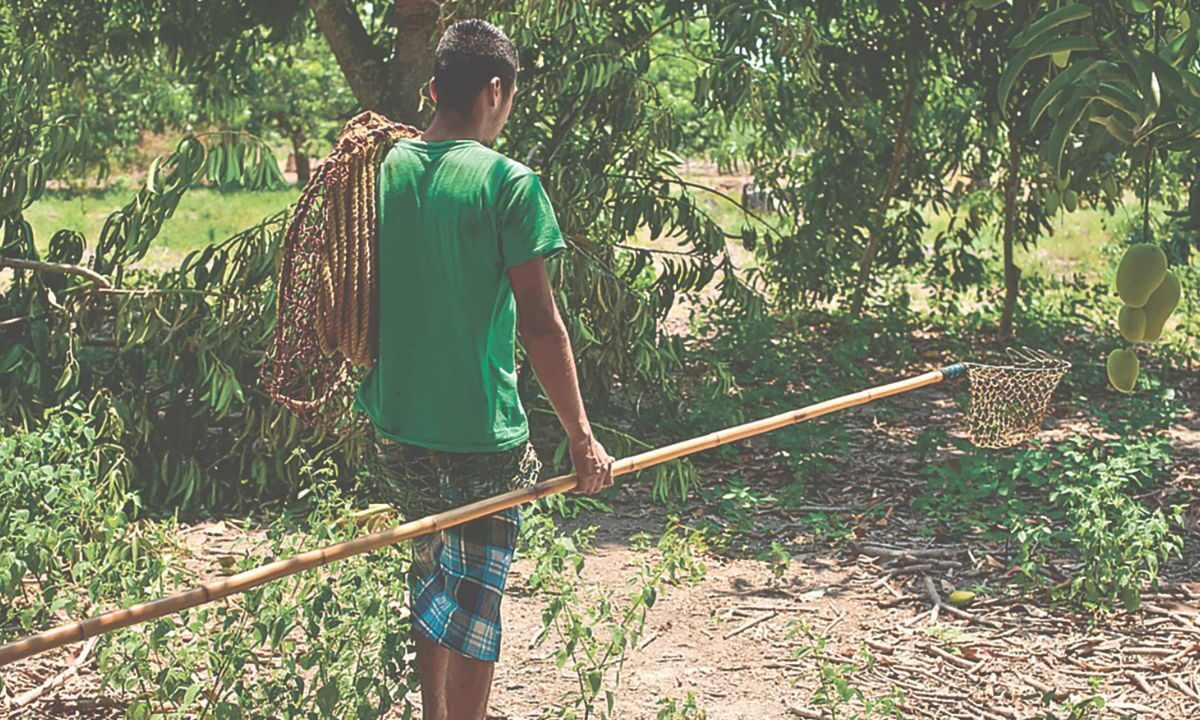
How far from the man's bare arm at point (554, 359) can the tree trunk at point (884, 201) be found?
5.25 metres

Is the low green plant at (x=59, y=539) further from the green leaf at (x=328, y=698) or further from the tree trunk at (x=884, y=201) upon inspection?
the tree trunk at (x=884, y=201)

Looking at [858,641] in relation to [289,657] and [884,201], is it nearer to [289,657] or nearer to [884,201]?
[289,657]

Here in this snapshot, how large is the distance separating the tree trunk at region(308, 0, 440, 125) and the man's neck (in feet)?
8.69

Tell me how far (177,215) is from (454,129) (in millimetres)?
13120

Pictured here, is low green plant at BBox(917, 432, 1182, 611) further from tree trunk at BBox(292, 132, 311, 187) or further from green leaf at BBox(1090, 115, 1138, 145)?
tree trunk at BBox(292, 132, 311, 187)

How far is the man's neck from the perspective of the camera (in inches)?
111

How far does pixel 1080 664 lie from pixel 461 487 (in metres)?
1.97

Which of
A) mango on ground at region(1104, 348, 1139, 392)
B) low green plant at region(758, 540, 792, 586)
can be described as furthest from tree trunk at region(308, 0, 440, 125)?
mango on ground at region(1104, 348, 1139, 392)

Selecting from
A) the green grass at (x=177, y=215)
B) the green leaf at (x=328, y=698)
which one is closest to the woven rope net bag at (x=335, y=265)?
the green leaf at (x=328, y=698)

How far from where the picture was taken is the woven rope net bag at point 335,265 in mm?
2881

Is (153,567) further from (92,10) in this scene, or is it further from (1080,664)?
(92,10)

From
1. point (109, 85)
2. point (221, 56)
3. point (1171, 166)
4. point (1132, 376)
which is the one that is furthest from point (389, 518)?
point (109, 85)

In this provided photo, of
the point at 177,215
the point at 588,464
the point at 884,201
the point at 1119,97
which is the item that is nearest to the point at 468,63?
the point at 588,464

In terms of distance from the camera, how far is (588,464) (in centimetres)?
279
